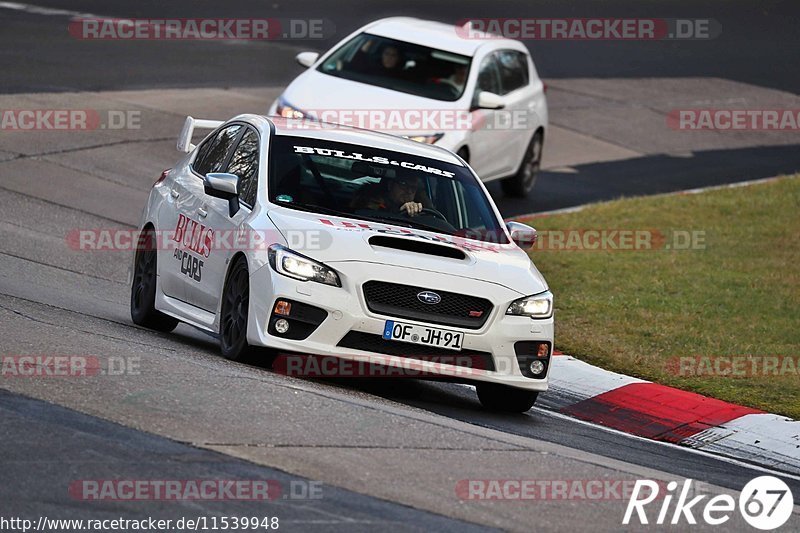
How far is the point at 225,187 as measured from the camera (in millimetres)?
10227

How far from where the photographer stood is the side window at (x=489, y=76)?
61.2ft

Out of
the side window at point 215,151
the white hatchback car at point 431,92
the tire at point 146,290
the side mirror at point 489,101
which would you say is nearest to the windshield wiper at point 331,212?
the side window at point 215,151

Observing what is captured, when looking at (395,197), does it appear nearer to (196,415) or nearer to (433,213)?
(433,213)

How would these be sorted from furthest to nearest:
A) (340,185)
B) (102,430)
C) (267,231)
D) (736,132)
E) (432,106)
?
1. (736,132)
2. (432,106)
3. (340,185)
4. (267,231)
5. (102,430)

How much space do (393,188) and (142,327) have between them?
2295 millimetres

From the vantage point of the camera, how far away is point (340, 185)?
34.7ft

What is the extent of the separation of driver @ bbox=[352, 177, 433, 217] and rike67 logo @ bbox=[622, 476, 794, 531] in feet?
9.85

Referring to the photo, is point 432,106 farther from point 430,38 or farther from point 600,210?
point 600,210

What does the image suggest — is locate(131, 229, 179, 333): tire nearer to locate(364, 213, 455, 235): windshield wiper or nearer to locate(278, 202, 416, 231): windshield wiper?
locate(278, 202, 416, 231): windshield wiper

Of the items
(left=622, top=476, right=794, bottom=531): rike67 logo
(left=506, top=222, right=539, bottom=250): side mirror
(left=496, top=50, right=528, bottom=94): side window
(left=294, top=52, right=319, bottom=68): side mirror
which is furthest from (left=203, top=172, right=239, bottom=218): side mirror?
(left=496, top=50, right=528, bottom=94): side window

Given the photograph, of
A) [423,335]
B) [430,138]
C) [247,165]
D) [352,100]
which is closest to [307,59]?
[352,100]

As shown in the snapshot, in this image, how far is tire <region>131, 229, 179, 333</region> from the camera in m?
11.5

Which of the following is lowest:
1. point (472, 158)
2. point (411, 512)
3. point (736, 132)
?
point (736, 132)

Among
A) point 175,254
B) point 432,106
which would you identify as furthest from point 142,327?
point 432,106
